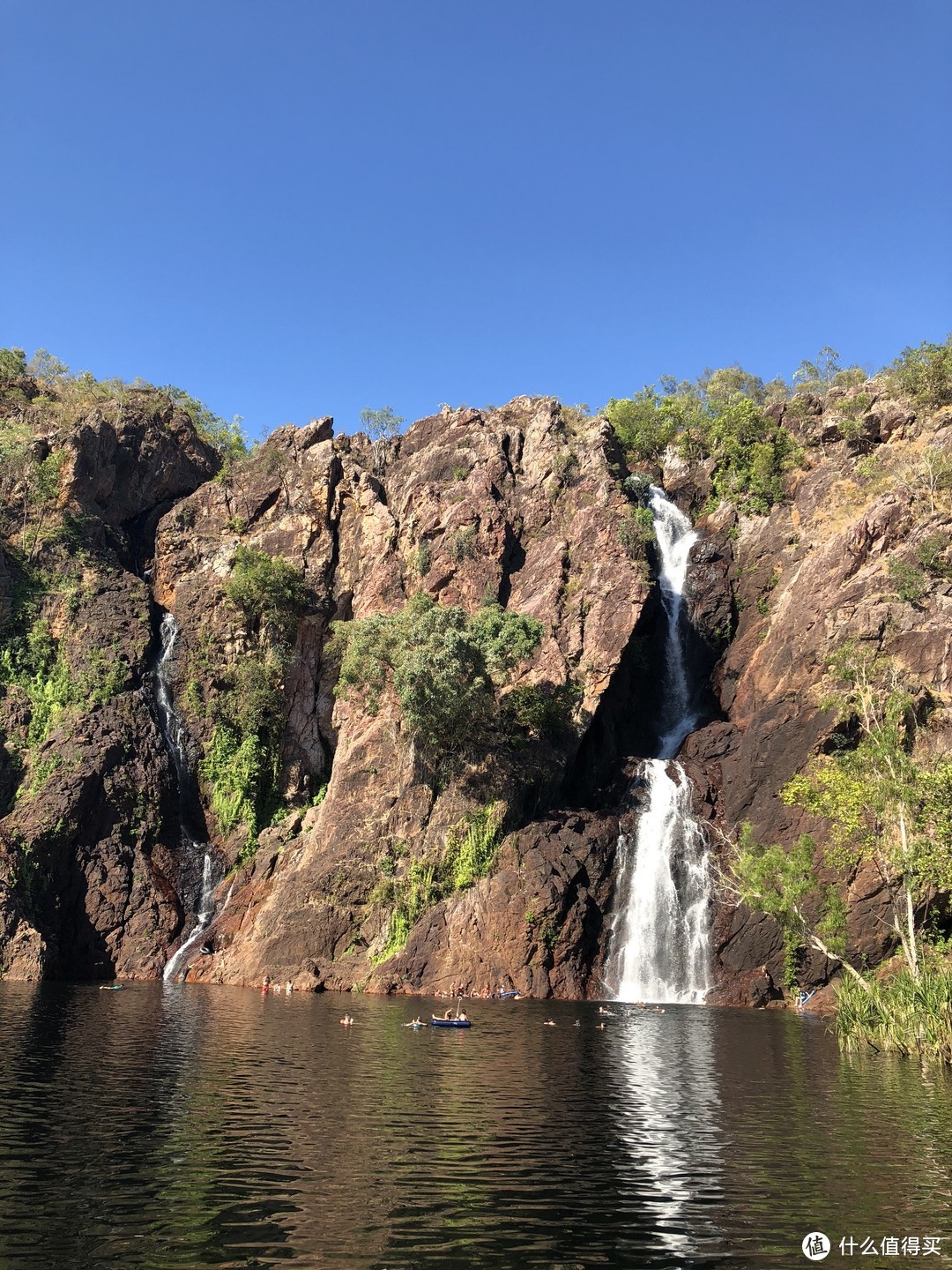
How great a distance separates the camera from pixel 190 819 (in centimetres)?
6438

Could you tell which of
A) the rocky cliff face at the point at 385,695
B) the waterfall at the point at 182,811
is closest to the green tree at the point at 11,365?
the rocky cliff face at the point at 385,695

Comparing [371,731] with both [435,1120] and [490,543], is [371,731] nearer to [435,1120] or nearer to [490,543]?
[490,543]

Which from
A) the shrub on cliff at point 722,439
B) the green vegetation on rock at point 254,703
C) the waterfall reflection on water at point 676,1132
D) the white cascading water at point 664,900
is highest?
the shrub on cliff at point 722,439

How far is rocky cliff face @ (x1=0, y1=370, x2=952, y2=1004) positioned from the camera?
53.1 metres

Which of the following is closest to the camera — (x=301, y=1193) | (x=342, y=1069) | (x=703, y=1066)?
(x=301, y=1193)

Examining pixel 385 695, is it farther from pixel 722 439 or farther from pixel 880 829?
pixel 722 439

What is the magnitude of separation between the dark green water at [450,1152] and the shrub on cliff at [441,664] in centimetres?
2621

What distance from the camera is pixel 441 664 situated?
57.2 meters

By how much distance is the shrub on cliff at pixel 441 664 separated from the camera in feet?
187

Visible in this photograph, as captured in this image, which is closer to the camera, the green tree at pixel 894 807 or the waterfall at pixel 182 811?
the green tree at pixel 894 807

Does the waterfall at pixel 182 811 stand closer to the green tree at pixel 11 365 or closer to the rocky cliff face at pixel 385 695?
the rocky cliff face at pixel 385 695

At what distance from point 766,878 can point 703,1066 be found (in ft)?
32.4

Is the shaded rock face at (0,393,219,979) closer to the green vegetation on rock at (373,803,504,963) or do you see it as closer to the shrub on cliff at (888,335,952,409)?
the green vegetation on rock at (373,803,504,963)

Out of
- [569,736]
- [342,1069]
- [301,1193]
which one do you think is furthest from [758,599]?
[301,1193]
